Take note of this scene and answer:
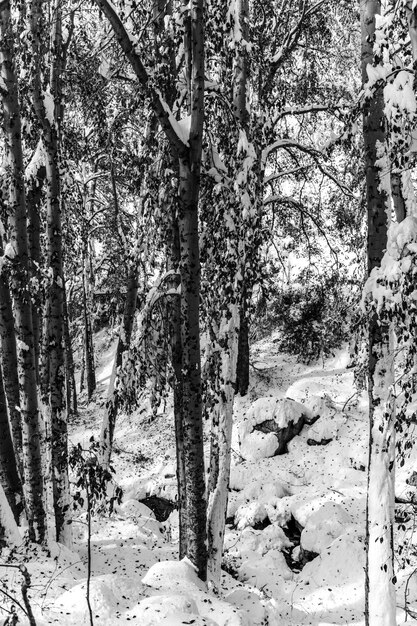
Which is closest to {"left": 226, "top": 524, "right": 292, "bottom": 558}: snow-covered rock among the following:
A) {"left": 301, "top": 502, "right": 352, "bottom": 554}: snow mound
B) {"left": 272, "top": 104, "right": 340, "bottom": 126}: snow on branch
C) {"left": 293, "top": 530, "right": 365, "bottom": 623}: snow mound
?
{"left": 301, "top": 502, "right": 352, "bottom": 554}: snow mound

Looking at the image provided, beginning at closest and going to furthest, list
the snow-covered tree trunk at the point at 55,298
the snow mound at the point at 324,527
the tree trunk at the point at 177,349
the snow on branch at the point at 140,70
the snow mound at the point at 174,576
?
the snow on branch at the point at 140,70 → the snow mound at the point at 174,576 → the tree trunk at the point at 177,349 → the snow-covered tree trunk at the point at 55,298 → the snow mound at the point at 324,527

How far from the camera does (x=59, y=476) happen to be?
7.61 m

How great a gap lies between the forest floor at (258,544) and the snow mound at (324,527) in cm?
2

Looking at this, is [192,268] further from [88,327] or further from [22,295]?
[88,327]

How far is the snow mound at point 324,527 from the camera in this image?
9047 millimetres

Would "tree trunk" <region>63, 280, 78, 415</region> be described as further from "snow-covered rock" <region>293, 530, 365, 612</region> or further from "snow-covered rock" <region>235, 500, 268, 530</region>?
"snow-covered rock" <region>293, 530, 365, 612</region>

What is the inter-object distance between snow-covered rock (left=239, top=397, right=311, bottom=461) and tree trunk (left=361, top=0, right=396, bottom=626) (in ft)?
22.6

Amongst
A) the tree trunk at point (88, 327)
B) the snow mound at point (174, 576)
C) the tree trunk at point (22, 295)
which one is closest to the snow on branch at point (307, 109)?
the tree trunk at point (22, 295)

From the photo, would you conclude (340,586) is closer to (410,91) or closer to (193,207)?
(193,207)

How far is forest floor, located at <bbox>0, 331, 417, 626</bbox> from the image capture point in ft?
18.0

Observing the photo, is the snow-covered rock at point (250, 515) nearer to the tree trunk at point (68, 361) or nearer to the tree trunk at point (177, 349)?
the tree trunk at point (177, 349)

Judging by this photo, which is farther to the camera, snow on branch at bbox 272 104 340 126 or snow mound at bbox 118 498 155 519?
snow mound at bbox 118 498 155 519

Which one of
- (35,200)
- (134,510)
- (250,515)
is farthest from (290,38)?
(134,510)

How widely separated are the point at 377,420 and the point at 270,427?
A: 24.0 ft
